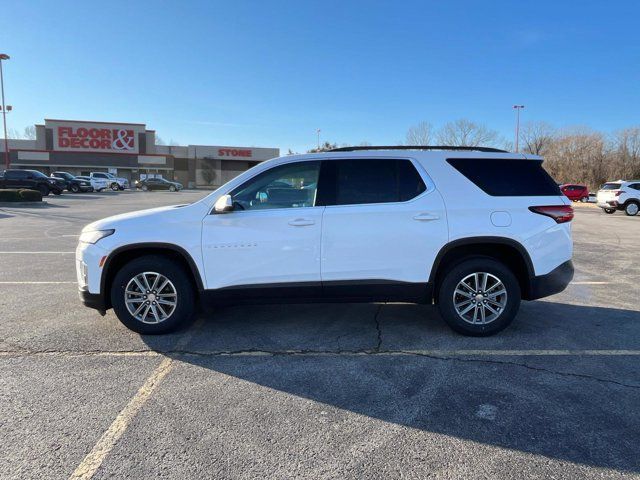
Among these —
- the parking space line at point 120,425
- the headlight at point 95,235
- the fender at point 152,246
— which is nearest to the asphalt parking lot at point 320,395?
the parking space line at point 120,425

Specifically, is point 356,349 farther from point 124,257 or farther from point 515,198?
point 124,257

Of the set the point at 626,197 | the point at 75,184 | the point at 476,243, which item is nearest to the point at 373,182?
the point at 476,243

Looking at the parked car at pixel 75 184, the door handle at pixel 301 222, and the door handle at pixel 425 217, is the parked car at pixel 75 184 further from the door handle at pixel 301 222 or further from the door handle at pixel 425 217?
the door handle at pixel 425 217

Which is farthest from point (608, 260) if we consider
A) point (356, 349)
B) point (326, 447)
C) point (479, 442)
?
point (326, 447)

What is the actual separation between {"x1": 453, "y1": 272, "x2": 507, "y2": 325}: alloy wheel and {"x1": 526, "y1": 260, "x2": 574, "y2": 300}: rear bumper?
1.03ft

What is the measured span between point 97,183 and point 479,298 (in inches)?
1750

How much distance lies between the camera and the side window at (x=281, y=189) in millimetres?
4473

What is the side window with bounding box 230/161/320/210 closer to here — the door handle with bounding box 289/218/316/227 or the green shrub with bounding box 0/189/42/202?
the door handle with bounding box 289/218/316/227

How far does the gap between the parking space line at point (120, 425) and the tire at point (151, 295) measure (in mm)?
567

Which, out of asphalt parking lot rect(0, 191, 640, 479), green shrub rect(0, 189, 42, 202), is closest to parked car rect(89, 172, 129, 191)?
green shrub rect(0, 189, 42, 202)

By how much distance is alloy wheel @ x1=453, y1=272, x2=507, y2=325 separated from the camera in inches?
179

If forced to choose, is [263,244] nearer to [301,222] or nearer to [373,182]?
[301,222]

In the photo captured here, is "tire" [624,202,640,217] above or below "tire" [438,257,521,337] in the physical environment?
above

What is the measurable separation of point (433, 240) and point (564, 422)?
1.95m
